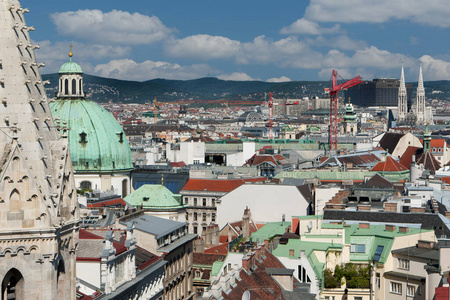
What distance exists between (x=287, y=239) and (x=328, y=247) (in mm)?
4650

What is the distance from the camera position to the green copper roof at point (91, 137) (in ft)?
278

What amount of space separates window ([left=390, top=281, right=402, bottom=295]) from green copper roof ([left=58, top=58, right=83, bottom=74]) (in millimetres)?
43915

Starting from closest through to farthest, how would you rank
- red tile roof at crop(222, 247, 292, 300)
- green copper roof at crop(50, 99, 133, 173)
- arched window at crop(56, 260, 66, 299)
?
arched window at crop(56, 260, 66, 299) < red tile roof at crop(222, 247, 292, 300) < green copper roof at crop(50, 99, 133, 173)

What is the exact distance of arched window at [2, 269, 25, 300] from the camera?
70.5 ft

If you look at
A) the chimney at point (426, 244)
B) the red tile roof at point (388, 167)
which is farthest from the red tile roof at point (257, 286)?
the red tile roof at point (388, 167)

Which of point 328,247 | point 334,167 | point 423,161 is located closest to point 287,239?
point 328,247

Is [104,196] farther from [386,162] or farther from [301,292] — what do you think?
[386,162]

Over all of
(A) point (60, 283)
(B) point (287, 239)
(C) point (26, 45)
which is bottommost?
(B) point (287, 239)

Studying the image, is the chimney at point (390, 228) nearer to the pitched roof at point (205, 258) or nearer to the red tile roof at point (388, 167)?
the pitched roof at point (205, 258)

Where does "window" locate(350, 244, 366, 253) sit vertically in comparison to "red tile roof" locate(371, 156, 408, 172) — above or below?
below

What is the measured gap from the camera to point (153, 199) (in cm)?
8044

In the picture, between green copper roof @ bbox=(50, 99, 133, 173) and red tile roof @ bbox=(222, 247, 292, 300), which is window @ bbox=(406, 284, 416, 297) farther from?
green copper roof @ bbox=(50, 99, 133, 173)

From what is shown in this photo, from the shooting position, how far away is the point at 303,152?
546 ft

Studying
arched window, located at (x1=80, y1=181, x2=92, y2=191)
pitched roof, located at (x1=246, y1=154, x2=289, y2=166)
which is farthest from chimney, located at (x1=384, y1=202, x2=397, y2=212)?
pitched roof, located at (x1=246, y1=154, x2=289, y2=166)
